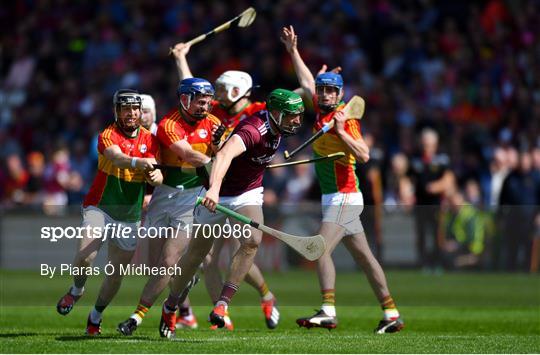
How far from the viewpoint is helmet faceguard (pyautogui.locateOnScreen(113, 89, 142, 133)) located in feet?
37.6

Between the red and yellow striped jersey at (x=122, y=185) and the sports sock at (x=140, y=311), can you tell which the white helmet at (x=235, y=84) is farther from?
the sports sock at (x=140, y=311)

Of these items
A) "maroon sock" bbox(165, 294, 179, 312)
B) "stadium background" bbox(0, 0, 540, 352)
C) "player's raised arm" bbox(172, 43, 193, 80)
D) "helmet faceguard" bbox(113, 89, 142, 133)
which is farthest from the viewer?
"stadium background" bbox(0, 0, 540, 352)

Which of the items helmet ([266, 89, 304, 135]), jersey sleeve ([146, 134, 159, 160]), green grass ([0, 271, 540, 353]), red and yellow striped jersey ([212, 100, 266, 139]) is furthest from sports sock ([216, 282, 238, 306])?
red and yellow striped jersey ([212, 100, 266, 139])

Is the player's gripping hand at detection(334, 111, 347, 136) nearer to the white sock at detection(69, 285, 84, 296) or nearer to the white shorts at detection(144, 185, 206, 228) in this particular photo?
the white shorts at detection(144, 185, 206, 228)

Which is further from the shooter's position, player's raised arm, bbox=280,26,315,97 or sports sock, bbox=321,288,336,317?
player's raised arm, bbox=280,26,315,97

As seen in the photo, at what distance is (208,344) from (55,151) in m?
13.2

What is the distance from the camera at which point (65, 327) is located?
13.1m

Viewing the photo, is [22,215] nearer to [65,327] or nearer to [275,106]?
[65,327]

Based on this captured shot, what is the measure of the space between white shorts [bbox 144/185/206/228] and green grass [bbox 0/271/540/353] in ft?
3.42

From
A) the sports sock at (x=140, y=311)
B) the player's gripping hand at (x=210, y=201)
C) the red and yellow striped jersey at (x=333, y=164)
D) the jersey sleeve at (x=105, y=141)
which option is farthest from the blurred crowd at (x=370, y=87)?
the player's gripping hand at (x=210, y=201)

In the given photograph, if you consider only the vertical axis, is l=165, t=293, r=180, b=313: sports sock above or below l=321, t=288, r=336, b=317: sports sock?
above

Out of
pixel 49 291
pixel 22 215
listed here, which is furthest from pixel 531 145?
pixel 49 291

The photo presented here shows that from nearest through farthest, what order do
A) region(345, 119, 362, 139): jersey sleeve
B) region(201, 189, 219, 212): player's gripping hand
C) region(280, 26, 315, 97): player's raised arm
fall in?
region(201, 189, 219, 212): player's gripping hand < region(345, 119, 362, 139): jersey sleeve < region(280, 26, 315, 97): player's raised arm

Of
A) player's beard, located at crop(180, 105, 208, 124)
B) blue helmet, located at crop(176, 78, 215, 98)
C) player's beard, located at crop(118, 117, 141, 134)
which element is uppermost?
blue helmet, located at crop(176, 78, 215, 98)
